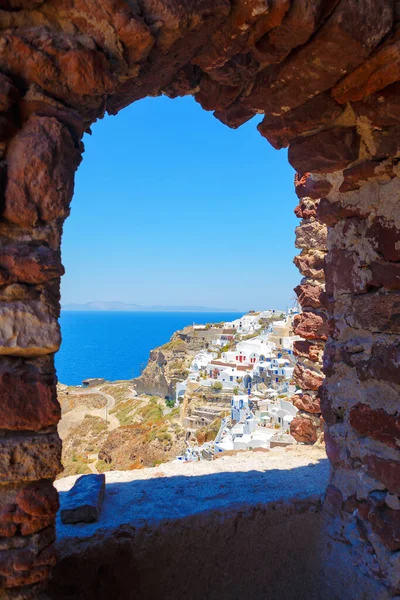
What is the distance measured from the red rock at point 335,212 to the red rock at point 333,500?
1353 millimetres

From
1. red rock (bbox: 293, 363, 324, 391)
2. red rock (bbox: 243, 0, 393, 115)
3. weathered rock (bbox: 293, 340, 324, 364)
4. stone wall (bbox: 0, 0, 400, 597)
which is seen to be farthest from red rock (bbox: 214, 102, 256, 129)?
red rock (bbox: 293, 363, 324, 391)

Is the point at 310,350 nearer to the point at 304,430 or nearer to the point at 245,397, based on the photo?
the point at 304,430

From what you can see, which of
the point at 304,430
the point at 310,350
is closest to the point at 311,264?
the point at 310,350

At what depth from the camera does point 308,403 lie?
3605 mm

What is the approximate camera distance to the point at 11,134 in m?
1.21

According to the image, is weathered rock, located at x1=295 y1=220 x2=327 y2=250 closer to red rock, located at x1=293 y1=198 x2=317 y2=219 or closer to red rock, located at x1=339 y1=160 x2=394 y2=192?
red rock, located at x1=293 y1=198 x2=317 y2=219

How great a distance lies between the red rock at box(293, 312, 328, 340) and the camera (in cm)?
355

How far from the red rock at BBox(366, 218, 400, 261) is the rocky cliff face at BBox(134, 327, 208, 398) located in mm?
19716

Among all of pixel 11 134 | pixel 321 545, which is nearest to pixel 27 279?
pixel 11 134

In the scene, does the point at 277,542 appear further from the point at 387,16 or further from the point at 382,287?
the point at 387,16

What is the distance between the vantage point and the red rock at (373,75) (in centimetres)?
147

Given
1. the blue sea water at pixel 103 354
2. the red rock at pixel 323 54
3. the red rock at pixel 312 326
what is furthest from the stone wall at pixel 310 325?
the blue sea water at pixel 103 354

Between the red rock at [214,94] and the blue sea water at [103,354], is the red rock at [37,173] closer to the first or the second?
the red rock at [214,94]

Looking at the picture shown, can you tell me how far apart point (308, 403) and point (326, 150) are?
2317mm
